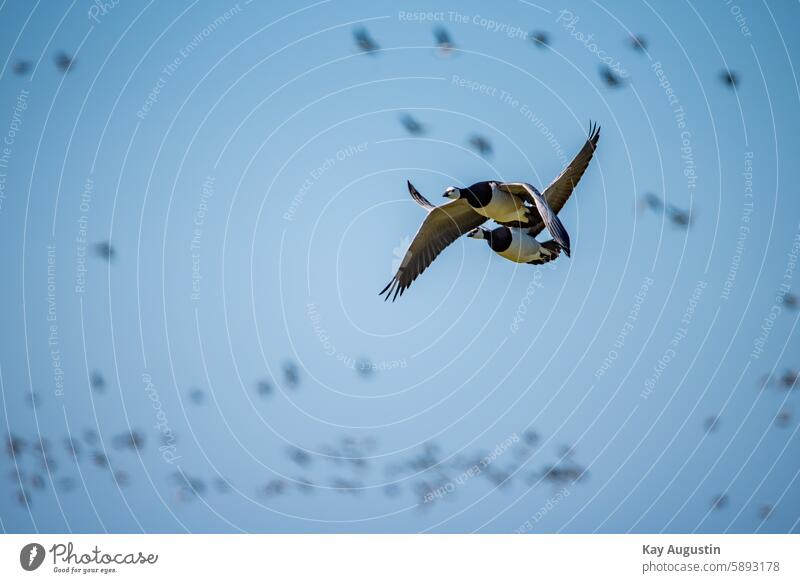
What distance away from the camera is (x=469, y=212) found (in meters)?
27.2

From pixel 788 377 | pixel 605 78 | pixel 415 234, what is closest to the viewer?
pixel 605 78

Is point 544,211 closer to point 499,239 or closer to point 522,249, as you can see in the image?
point 499,239

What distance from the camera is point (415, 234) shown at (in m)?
27.6

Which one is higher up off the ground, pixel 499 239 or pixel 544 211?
pixel 499 239

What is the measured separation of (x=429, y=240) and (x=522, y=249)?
1.97 m
